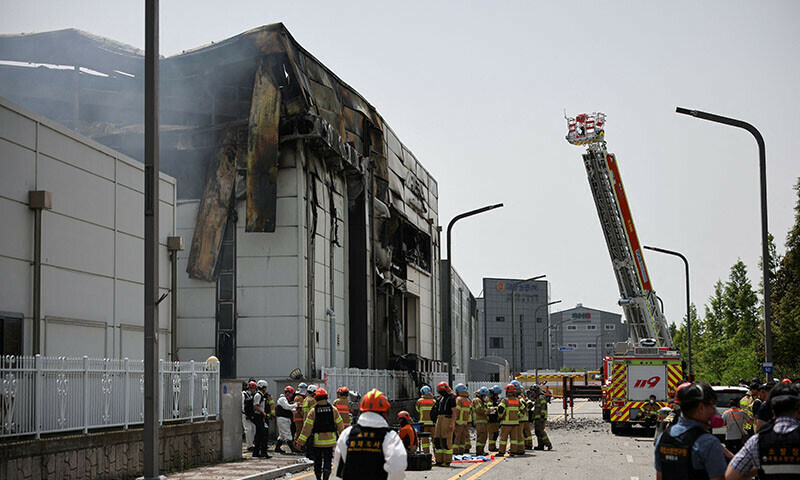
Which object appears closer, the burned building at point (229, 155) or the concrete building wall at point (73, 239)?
the concrete building wall at point (73, 239)

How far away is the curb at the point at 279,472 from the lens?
1775cm

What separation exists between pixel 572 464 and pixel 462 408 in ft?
8.59

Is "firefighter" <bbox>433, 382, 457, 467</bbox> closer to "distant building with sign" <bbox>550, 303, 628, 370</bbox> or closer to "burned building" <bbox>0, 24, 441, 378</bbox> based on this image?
"burned building" <bbox>0, 24, 441, 378</bbox>

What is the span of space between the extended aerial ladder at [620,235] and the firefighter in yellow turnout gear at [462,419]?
15015mm

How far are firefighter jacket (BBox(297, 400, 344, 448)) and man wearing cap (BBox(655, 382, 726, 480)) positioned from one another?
25.8 feet

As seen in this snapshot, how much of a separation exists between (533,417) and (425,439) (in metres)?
5.44

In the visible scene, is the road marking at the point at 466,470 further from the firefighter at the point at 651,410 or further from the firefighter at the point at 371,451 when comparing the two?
the firefighter at the point at 651,410

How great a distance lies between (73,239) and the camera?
21.3 m

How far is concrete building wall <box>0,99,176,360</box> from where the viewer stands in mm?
18938

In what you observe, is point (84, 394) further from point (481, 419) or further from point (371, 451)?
point (481, 419)

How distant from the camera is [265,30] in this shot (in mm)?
32500

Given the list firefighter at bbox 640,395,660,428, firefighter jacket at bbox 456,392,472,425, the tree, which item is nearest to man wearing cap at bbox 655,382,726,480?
firefighter jacket at bbox 456,392,472,425

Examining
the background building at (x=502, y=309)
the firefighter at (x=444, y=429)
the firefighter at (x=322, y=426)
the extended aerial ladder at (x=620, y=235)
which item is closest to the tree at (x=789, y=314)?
the extended aerial ladder at (x=620, y=235)

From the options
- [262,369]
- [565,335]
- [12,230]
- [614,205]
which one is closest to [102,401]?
[12,230]
